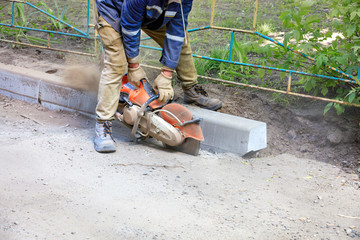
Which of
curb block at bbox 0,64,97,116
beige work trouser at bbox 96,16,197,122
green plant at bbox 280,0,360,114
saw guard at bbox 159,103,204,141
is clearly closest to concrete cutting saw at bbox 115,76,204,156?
saw guard at bbox 159,103,204,141

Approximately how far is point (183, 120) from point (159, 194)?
0.85 meters

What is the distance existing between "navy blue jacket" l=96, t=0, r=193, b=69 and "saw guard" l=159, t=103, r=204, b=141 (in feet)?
1.19

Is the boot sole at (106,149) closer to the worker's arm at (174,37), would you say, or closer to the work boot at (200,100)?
the worker's arm at (174,37)

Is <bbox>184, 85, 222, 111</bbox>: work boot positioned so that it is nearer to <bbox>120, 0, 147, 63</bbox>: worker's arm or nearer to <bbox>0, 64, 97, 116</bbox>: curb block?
<bbox>120, 0, 147, 63</bbox>: worker's arm

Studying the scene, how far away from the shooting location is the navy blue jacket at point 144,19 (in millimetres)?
3561

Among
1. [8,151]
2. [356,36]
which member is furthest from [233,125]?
[8,151]

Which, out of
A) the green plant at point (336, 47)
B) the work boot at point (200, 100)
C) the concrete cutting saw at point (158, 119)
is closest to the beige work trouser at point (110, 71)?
the concrete cutting saw at point (158, 119)

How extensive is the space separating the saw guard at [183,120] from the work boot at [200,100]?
0.64m

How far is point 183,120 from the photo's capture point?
12.4 feet

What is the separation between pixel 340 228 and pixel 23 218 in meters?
1.93

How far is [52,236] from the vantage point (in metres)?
2.47

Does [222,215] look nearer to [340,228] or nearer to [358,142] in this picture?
[340,228]

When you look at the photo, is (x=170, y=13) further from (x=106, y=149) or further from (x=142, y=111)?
(x=106, y=149)

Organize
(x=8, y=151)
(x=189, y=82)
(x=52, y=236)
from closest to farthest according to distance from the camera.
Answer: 1. (x=52, y=236)
2. (x=8, y=151)
3. (x=189, y=82)
